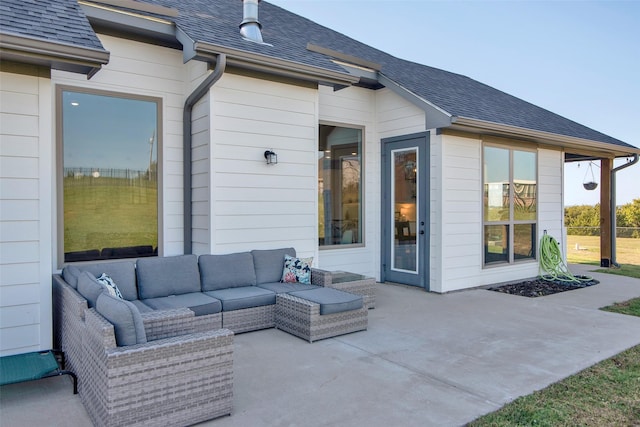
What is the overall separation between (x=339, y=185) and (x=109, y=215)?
3569 millimetres

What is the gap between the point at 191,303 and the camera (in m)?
4.17

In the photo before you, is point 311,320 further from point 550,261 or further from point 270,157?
point 550,261

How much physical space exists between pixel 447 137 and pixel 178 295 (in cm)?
451

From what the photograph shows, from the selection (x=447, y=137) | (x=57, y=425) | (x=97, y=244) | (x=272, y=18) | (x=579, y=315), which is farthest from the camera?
(x=272, y=18)

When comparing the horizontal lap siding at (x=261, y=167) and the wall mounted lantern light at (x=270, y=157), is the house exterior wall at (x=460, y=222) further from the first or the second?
the wall mounted lantern light at (x=270, y=157)

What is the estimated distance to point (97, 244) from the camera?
495 centimetres

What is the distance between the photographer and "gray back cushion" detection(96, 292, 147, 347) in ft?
8.62

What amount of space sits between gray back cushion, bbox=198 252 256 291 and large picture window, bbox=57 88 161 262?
952mm

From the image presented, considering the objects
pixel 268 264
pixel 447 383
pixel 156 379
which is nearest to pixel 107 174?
pixel 268 264

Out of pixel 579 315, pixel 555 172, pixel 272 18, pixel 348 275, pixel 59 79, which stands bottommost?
pixel 579 315

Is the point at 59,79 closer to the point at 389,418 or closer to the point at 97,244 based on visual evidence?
the point at 97,244

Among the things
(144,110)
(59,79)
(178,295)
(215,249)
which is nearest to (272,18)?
(144,110)

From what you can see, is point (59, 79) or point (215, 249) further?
point (215, 249)

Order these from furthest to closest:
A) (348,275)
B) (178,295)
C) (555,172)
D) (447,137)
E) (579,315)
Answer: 1. (555,172)
2. (447,137)
3. (348,275)
4. (579,315)
5. (178,295)
